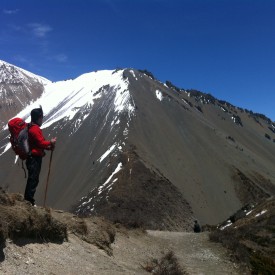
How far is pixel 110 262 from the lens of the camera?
38.9 feet

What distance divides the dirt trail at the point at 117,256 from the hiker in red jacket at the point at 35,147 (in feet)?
5.52

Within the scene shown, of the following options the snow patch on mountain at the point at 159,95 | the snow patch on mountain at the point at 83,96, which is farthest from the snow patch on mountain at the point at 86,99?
the snow patch on mountain at the point at 159,95

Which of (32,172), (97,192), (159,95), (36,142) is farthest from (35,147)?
(159,95)

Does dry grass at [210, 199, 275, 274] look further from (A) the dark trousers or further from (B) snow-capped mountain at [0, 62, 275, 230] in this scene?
(B) snow-capped mountain at [0, 62, 275, 230]

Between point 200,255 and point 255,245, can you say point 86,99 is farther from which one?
point 200,255

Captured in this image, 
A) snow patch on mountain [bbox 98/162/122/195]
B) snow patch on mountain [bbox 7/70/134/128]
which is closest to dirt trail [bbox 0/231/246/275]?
snow patch on mountain [bbox 98/162/122/195]

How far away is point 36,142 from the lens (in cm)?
1086

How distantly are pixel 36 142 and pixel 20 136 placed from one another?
39 centimetres

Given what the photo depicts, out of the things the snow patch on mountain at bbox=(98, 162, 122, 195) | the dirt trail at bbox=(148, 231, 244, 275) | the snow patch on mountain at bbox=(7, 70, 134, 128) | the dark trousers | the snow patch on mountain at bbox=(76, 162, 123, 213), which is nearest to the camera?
the dark trousers

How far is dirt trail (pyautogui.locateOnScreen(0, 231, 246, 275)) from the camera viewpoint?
8857mm

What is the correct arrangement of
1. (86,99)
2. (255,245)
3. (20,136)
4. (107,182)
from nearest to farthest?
1. (20,136)
2. (255,245)
3. (107,182)
4. (86,99)

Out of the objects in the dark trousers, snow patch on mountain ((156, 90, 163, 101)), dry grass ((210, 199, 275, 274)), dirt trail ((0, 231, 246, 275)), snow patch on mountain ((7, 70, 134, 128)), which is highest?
snow patch on mountain ((7, 70, 134, 128))

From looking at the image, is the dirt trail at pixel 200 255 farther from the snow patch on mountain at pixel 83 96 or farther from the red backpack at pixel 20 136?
the snow patch on mountain at pixel 83 96

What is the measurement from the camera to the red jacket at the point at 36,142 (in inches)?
425
